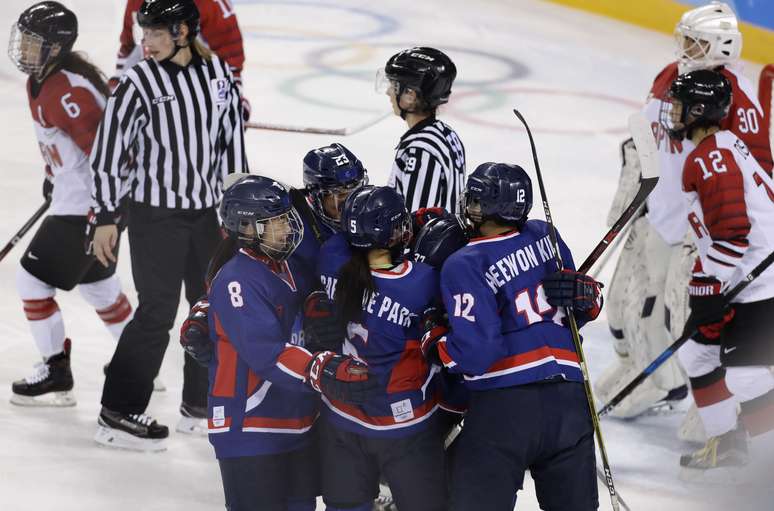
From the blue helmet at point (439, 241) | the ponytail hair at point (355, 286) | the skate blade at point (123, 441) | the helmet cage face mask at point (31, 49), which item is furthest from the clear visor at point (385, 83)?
the skate blade at point (123, 441)

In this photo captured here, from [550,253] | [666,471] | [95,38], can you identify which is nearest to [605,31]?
[95,38]

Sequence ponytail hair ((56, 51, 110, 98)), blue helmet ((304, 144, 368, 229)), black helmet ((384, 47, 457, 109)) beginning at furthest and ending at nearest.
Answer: ponytail hair ((56, 51, 110, 98)) < black helmet ((384, 47, 457, 109)) < blue helmet ((304, 144, 368, 229))

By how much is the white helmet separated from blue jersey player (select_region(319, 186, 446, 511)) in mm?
2120

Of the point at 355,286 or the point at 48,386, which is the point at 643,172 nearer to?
the point at 355,286

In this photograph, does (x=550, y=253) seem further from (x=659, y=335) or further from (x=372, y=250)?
(x=659, y=335)

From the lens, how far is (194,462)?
398 cm

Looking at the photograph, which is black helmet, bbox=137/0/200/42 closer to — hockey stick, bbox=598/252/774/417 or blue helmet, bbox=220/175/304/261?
blue helmet, bbox=220/175/304/261

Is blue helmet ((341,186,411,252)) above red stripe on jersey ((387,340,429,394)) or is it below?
above

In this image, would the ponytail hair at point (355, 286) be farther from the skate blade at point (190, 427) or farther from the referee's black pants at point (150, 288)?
the skate blade at point (190, 427)

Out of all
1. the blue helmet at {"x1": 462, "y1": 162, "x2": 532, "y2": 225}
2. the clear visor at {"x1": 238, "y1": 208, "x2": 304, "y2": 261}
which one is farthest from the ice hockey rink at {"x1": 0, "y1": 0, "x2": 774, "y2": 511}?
the clear visor at {"x1": 238, "y1": 208, "x2": 304, "y2": 261}

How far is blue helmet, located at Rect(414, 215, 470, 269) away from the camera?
113 inches

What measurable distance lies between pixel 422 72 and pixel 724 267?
3.60 feet

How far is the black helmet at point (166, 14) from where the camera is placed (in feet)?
12.3

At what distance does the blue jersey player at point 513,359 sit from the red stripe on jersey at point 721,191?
3.46 ft
